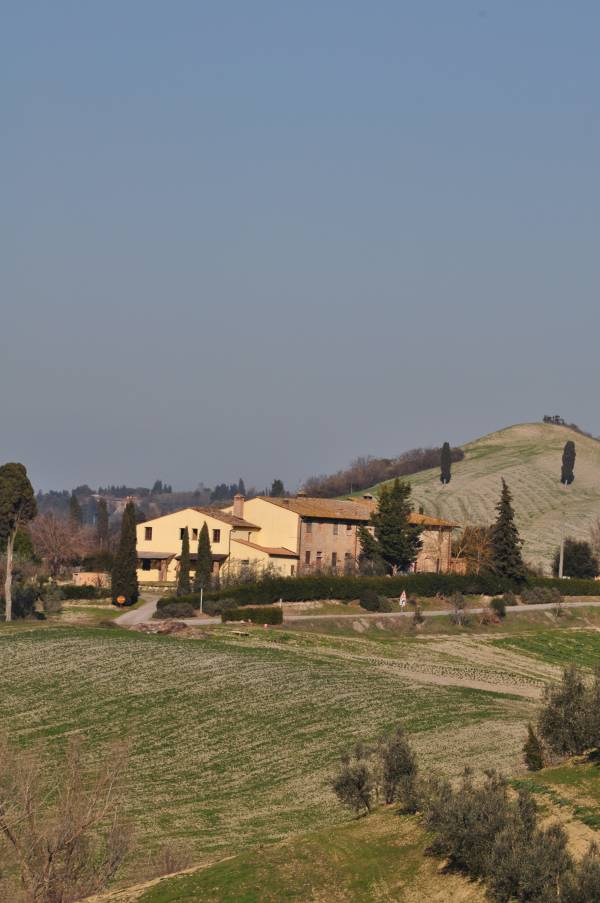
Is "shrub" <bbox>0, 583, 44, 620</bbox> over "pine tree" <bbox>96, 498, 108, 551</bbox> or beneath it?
beneath

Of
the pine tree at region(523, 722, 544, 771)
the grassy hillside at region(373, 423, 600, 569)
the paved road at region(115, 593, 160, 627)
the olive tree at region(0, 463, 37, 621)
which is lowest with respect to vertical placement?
the pine tree at region(523, 722, 544, 771)

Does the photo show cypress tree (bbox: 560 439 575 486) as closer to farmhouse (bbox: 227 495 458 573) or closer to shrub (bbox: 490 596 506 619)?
farmhouse (bbox: 227 495 458 573)

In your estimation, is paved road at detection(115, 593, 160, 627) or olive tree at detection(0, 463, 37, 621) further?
paved road at detection(115, 593, 160, 627)

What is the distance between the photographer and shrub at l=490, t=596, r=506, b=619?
303 ft

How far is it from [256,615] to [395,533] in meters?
25.8

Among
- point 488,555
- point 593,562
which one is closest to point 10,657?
point 488,555

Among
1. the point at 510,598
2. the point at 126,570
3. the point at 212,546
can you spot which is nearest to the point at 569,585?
the point at 510,598

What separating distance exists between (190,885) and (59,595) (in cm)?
6466

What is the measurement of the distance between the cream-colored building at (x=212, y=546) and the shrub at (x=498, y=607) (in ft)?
53.0

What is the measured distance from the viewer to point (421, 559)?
113062 millimetres

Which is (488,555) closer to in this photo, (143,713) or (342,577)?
(342,577)

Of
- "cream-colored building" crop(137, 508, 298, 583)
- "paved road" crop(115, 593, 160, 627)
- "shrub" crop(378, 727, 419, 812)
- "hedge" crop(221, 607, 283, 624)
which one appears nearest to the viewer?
"shrub" crop(378, 727, 419, 812)

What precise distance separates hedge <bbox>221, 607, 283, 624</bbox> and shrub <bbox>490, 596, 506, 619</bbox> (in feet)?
61.5

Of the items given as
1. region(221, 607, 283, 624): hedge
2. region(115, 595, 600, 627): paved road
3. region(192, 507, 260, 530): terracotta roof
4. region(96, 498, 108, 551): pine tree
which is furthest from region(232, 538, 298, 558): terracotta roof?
region(96, 498, 108, 551): pine tree
